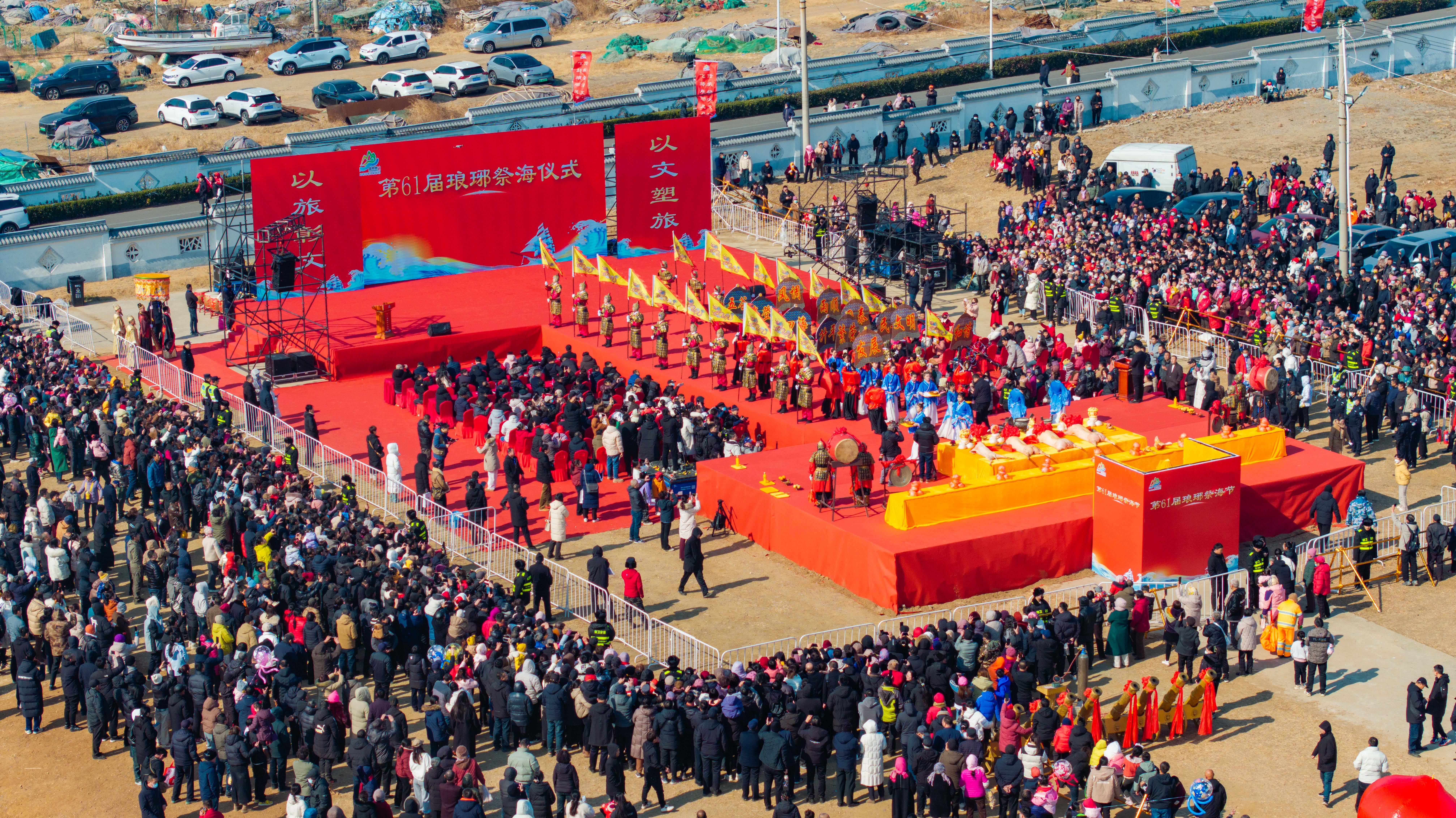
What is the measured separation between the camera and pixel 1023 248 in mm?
43500

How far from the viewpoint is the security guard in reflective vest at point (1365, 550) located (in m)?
26.1

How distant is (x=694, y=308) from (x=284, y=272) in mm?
9903

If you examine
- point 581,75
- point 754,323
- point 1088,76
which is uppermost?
point 581,75

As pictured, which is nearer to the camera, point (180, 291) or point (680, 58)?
point (180, 291)

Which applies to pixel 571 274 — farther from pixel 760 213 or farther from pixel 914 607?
pixel 914 607

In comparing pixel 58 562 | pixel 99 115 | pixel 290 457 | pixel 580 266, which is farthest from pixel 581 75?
pixel 58 562

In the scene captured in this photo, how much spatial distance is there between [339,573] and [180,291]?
81.8ft

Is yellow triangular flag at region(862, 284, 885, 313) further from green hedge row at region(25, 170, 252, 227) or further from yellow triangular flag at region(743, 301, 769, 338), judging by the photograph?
green hedge row at region(25, 170, 252, 227)

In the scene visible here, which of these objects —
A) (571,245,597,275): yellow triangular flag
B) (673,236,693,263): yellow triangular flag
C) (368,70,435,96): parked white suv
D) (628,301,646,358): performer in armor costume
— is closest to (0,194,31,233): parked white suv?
(571,245,597,275): yellow triangular flag

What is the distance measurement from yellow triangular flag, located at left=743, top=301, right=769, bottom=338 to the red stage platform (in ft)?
14.5

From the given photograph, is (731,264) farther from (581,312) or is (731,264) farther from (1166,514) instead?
(1166,514)

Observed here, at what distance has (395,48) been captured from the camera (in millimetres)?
72625

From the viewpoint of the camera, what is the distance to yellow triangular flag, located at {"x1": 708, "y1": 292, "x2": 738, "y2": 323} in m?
36.1

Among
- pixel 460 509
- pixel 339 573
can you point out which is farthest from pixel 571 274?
pixel 339 573
